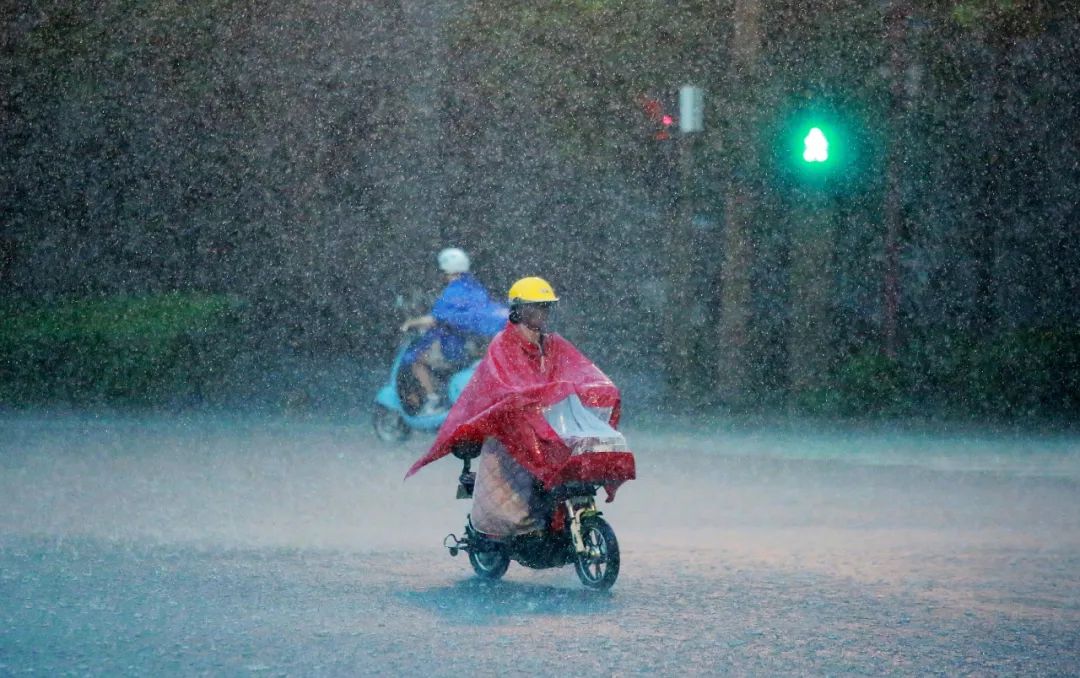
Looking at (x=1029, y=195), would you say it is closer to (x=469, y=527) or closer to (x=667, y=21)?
(x=667, y=21)

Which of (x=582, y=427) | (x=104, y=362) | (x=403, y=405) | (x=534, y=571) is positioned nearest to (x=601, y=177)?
(x=104, y=362)

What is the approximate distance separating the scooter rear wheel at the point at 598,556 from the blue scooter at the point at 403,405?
6.10 meters

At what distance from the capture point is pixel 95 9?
72.0ft

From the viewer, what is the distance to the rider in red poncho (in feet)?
25.6

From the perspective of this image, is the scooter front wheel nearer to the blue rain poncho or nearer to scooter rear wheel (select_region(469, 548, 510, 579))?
the blue rain poncho

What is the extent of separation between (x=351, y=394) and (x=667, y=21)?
589cm

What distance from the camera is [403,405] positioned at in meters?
14.5

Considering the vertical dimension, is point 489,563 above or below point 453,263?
below

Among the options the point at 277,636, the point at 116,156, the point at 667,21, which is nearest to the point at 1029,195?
the point at 667,21

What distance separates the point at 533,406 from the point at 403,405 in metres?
6.81

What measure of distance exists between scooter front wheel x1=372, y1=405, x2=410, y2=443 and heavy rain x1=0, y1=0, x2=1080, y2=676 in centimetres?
3

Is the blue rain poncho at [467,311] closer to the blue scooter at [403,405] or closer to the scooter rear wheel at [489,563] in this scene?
the blue scooter at [403,405]

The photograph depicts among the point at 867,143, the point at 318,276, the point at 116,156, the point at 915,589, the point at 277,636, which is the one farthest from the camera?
the point at 318,276

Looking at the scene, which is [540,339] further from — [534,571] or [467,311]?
[467,311]
